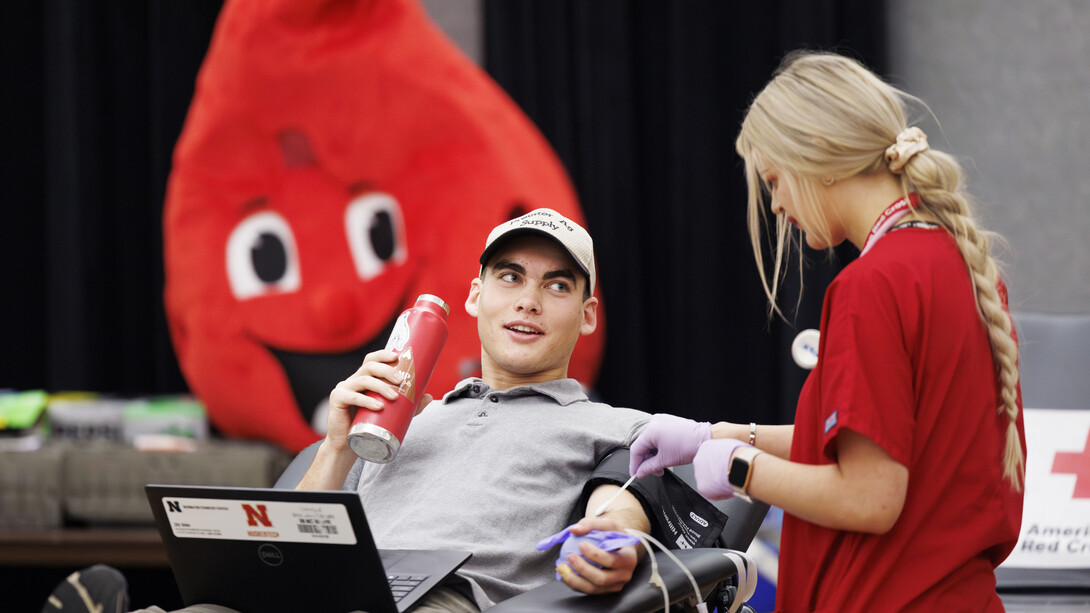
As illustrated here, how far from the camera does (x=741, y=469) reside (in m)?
1.14

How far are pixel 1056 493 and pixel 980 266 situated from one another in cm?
117

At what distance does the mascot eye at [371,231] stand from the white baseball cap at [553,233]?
4.24 ft

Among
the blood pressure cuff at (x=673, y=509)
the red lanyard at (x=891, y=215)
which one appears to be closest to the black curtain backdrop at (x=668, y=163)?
the blood pressure cuff at (x=673, y=509)

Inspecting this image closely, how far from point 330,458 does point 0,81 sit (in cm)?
257

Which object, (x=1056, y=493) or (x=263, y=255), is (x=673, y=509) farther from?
(x=263, y=255)

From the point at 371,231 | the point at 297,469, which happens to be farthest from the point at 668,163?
the point at 297,469

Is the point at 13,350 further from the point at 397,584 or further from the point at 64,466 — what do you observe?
the point at 397,584

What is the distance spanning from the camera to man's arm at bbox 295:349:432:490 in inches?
54.9

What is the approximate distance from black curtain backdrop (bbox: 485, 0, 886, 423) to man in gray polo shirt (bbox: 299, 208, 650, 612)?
4.63ft

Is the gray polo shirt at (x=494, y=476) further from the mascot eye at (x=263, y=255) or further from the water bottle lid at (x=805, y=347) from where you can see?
the mascot eye at (x=263, y=255)

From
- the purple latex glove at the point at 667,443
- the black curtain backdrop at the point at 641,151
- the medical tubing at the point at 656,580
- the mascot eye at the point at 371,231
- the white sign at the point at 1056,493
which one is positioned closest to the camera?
the medical tubing at the point at 656,580

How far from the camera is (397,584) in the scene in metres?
1.31

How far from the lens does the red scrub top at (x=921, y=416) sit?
1093mm

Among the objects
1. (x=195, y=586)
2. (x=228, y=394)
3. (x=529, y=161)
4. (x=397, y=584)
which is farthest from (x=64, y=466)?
(x=397, y=584)
